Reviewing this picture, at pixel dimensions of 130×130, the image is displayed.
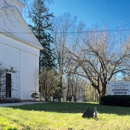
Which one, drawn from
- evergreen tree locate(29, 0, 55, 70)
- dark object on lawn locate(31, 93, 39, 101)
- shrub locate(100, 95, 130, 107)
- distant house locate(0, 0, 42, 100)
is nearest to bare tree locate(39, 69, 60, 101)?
distant house locate(0, 0, 42, 100)

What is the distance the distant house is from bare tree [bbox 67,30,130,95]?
4373 mm

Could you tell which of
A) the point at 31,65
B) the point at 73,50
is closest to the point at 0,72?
the point at 31,65

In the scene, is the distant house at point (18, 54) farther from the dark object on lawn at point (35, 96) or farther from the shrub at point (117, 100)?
the shrub at point (117, 100)

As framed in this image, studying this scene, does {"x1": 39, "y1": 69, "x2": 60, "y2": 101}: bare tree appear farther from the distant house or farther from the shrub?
the shrub

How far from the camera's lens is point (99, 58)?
2331 cm

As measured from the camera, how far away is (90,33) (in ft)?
79.8

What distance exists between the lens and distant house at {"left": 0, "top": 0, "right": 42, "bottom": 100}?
1952 centimetres

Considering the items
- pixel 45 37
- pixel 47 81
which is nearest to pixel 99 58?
pixel 47 81

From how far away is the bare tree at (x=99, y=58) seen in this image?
75.7 feet

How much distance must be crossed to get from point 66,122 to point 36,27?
1281 inches

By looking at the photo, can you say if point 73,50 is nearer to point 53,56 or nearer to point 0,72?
point 0,72

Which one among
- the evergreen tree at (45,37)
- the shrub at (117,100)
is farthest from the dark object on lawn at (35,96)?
the evergreen tree at (45,37)

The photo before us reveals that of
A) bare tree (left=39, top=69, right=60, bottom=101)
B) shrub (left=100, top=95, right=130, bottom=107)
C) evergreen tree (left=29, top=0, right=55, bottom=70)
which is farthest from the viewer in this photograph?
evergreen tree (left=29, top=0, right=55, bottom=70)

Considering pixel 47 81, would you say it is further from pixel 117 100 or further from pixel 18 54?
pixel 117 100
